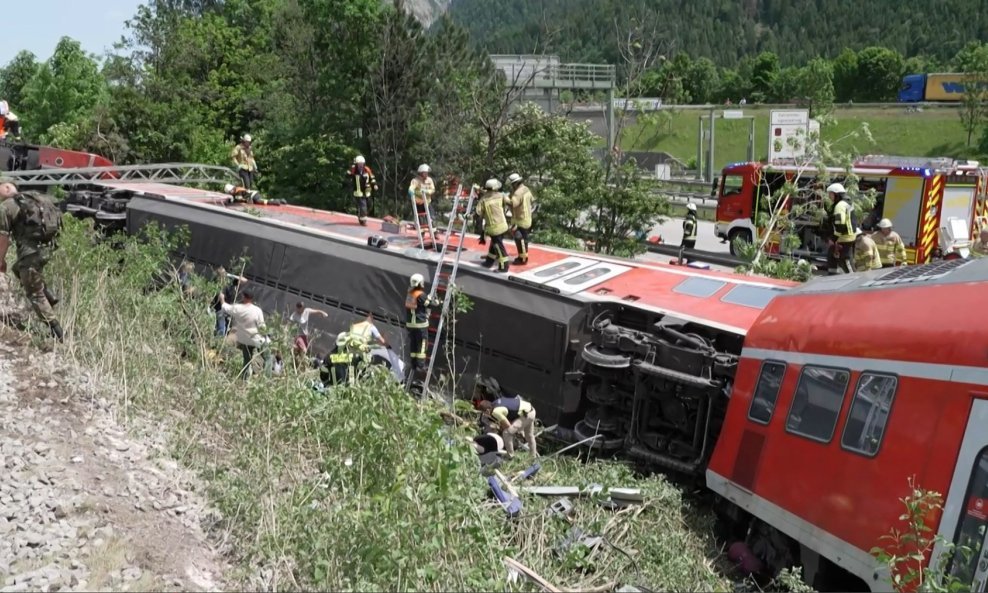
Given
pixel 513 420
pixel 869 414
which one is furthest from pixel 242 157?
pixel 869 414

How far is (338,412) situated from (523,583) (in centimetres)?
196

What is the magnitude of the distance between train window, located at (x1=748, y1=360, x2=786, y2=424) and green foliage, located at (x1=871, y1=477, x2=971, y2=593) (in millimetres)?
1701

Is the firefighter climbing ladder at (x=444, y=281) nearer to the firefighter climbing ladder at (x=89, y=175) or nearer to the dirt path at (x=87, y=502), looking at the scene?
the dirt path at (x=87, y=502)

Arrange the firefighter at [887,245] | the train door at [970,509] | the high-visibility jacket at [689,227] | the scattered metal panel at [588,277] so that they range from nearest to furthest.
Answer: the train door at [970,509] → the scattered metal panel at [588,277] → the firefighter at [887,245] → the high-visibility jacket at [689,227]

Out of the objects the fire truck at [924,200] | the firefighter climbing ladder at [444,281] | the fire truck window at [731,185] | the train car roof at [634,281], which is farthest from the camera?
the fire truck window at [731,185]

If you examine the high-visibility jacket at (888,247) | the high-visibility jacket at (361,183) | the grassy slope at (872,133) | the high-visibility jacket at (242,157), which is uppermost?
the high-visibility jacket at (242,157)

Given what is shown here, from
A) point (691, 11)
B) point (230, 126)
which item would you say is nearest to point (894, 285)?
point (230, 126)

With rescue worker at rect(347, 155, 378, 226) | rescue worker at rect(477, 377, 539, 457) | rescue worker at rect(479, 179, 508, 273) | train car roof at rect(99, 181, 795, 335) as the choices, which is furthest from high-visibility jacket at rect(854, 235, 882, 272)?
rescue worker at rect(347, 155, 378, 226)

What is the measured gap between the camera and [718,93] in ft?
299

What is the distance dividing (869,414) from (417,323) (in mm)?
6248

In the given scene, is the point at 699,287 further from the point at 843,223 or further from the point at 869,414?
the point at 843,223

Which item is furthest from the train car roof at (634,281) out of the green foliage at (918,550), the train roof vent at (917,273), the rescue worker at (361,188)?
the green foliage at (918,550)

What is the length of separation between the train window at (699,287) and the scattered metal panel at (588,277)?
1001 mm

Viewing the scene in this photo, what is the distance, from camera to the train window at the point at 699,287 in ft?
32.2
